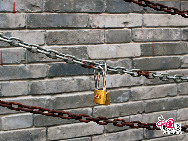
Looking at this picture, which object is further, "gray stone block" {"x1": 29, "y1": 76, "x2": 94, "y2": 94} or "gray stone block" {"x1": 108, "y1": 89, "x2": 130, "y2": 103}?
"gray stone block" {"x1": 108, "y1": 89, "x2": 130, "y2": 103}

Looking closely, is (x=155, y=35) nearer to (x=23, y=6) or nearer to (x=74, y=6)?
(x=74, y=6)

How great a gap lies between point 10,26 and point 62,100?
0.68m

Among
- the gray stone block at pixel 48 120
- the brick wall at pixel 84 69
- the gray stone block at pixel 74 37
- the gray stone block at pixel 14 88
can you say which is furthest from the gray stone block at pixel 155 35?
the gray stone block at pixel 14 88

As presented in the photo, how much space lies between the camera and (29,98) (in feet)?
6.68

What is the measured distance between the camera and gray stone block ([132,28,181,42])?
232 cm

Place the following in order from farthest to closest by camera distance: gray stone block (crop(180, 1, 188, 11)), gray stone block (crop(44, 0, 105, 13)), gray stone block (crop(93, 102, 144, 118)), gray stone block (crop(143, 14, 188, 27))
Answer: gray stone block (crop(180, 1, 188, 11)), gray stone block (crop(143, 14, 188, 27)), gray stone block (crop(93, 102, 144, 118)), gray stone block (crop(44, 0, 105, 13))

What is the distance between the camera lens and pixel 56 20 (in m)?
2.06

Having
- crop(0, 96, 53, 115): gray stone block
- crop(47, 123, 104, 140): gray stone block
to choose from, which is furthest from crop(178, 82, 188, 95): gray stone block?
crop(0, 96, 53, 115): gray stone block

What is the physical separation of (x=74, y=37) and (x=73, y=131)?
757 millimetres

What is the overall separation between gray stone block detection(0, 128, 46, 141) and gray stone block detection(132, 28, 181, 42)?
1.09m

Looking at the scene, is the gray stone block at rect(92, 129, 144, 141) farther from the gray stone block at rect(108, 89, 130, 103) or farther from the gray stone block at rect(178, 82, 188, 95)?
the gray stone block at rect(178, 82, 188, 95)

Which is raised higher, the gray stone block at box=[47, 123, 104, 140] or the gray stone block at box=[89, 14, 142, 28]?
the gray stone block at box=[89, 14, 142, 28]

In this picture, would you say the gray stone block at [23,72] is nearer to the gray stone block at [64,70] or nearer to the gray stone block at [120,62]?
the gray stone block at [64,70]

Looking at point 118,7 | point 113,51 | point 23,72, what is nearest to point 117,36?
point 113,51
